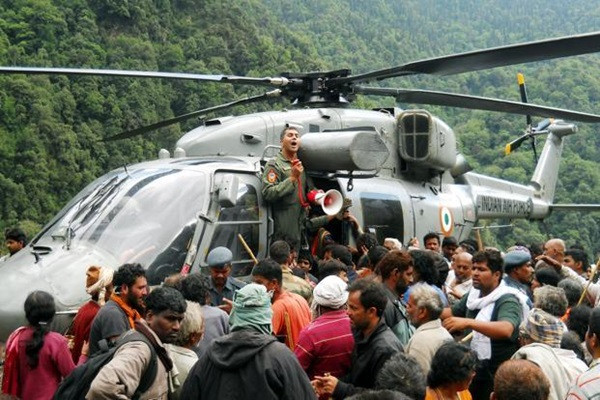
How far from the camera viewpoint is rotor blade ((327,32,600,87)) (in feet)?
23.3

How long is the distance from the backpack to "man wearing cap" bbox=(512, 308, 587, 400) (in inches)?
64.8

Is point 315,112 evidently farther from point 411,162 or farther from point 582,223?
point 582,223

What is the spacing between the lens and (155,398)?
3.82 m

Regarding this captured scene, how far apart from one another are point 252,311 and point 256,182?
4540 mm

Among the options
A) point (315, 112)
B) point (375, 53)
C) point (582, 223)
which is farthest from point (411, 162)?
point (375, 53)

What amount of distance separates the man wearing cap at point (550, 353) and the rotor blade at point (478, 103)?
4.67 metres

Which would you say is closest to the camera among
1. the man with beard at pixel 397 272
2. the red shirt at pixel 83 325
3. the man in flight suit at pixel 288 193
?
the man with beard at pixel 397 272

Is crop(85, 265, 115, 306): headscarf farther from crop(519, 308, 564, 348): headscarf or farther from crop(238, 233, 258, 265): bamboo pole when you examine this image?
crop(519, 308, 564, 348): headscarf

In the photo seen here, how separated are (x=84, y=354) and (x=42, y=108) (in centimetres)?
2760

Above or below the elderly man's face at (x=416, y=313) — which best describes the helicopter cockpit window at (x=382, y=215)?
below

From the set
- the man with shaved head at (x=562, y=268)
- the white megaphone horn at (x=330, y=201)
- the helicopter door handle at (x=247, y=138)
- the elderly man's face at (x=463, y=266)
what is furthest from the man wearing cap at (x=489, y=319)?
the helicopter door handle at (x=247, y=138)

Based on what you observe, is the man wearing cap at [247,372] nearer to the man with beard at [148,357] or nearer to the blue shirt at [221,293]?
the man with beard at [148,357]

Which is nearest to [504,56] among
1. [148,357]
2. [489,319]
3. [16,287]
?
[489,319]

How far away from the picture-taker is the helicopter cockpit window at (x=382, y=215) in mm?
9414
